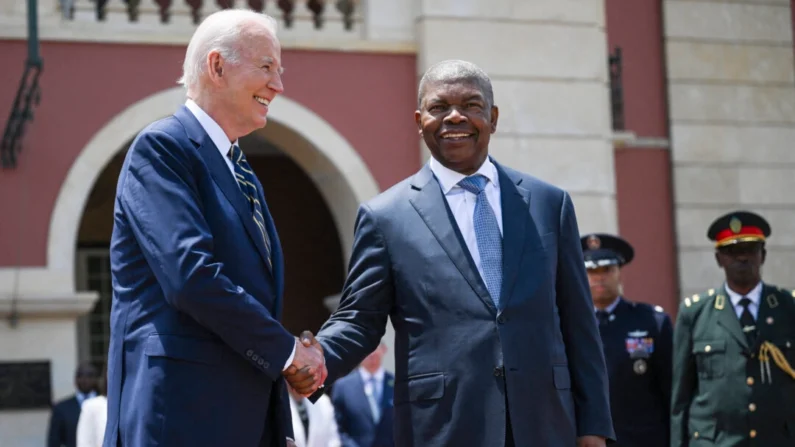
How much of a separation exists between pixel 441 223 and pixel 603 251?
287cm

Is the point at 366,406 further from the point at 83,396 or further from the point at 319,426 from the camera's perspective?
the point at 83,396

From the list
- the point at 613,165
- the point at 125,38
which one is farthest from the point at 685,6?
the point at 125,38

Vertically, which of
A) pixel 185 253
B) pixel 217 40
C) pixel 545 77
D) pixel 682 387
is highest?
pixel 545 77

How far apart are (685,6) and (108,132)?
16.4 ft

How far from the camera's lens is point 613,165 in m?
10.9

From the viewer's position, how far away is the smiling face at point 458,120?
4.12m

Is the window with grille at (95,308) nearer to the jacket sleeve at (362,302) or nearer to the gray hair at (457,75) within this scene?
the jacket sleeve at (362,302)

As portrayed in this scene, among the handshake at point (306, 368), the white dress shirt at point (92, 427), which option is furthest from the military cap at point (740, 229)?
the white dress shirt at point (92, 427)

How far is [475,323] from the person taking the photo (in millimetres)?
3941

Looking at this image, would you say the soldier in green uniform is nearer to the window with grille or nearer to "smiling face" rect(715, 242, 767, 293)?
"smiling face" rect(715, 242, 767, 293)

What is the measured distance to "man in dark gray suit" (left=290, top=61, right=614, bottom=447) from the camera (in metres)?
3.90

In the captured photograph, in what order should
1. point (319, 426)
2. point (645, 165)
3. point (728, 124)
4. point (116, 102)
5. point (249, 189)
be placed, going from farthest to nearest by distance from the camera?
point (728, 124) → point (645, 165) → point (116, 102) → point (319, 426) → point (249, 189)

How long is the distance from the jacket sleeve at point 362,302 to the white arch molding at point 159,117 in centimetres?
579

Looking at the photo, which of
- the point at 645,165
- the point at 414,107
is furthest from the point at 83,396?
the point at 645,165
